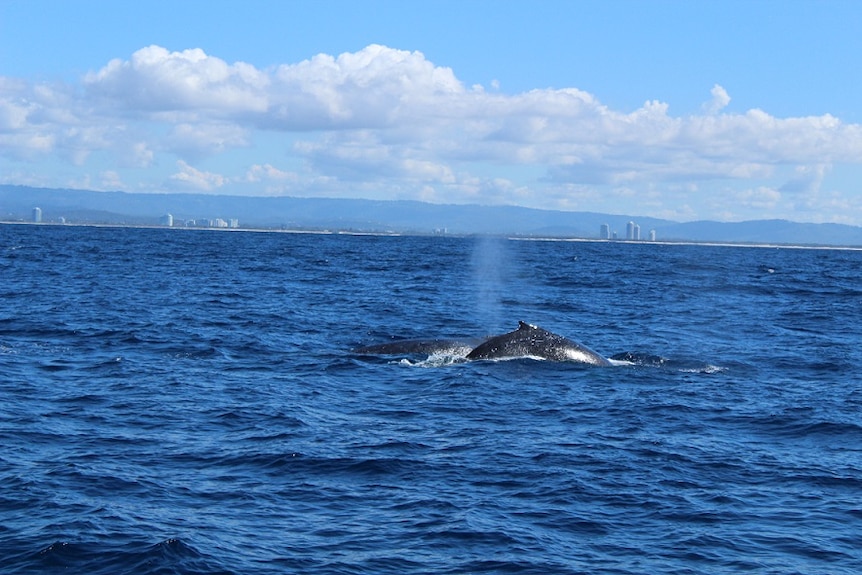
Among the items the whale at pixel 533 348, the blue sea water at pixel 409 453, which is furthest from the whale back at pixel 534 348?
the blue sea water at pixel 409 453

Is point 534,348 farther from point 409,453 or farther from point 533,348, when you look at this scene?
point 409,453

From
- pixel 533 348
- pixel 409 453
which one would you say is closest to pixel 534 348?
pixel 533 348

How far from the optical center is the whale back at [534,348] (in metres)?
24.5

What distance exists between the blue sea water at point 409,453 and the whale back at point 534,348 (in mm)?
408

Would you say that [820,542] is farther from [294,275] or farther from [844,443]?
[294,275]

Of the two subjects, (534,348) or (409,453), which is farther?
(534,348)

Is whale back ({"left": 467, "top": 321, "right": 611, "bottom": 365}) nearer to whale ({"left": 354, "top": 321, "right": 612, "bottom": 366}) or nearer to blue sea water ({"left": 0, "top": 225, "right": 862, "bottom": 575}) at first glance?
whale ({"left": 354, "top": 321, "right": 612, "bottom": 366})

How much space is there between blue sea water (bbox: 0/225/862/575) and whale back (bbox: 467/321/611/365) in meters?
0.41

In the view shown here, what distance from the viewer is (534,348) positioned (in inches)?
969

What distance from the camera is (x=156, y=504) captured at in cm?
1287

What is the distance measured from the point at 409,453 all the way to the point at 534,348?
30.8 feet

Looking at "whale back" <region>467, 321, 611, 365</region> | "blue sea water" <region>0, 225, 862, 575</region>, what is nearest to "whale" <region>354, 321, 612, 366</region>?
"whale back" <region>467, 321, 611, 365</region>

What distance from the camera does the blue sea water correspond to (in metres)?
11.7

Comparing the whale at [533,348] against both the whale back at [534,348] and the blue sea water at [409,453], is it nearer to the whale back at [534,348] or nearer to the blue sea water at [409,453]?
the whale back at [534,348]
